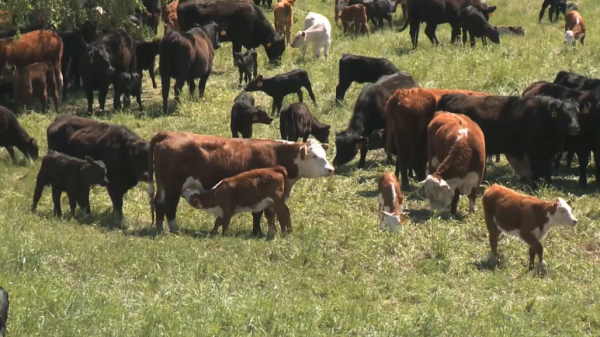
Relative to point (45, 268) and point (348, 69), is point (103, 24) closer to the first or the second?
point (348, 69)

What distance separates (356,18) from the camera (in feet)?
89.3

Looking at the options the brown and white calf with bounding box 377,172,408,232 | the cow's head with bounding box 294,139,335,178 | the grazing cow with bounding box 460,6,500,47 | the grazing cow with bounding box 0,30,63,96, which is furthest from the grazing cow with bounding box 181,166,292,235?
the grazing cow with bounding box 460,6,500,47

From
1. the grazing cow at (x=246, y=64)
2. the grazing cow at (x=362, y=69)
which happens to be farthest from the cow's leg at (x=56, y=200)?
the grazing cow at (x=246, y=64)

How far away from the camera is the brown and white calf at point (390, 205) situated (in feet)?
40.6

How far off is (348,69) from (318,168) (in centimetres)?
636

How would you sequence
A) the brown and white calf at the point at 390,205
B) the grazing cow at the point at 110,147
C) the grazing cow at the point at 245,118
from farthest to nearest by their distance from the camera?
1. the grazing cow at the point at 245,118
2. the grazing cow at the point at 110,147
3. the brown and white calf at the point at 390,205

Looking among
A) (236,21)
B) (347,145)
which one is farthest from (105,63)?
(347,145)

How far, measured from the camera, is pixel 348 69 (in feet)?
61.9

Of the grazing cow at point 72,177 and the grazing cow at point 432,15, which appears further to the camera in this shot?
the grazing cow at point 432,15

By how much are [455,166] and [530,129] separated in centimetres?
226

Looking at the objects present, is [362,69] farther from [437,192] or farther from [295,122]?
[437,192]

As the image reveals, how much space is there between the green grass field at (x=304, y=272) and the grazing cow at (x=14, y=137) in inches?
10.8

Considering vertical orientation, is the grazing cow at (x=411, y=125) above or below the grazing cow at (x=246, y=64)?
above

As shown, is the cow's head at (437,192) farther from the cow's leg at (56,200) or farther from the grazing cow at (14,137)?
the grazing cow at (14,137)
